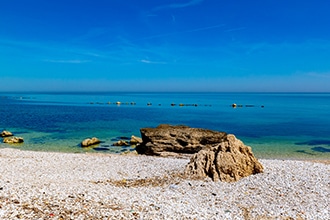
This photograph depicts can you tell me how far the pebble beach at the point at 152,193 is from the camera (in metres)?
10.4

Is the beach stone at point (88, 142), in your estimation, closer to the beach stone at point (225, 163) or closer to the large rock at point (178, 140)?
the large rock at point (178, 140)

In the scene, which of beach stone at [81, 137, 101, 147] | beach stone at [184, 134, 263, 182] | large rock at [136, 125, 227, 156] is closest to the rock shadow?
large rock at [136, 125, 227, 156]

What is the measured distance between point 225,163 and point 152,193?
523 cm

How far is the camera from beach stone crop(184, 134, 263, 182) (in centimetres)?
1589

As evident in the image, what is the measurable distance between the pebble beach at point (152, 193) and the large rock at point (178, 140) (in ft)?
17.6

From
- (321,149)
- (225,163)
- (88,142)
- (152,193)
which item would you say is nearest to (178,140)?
(225,163)

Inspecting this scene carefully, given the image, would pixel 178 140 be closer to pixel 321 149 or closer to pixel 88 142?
pixel 88 142

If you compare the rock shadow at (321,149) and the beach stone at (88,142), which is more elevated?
the beach stone at (88,142)

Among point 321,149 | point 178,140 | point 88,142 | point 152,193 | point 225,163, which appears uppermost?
point 225,163

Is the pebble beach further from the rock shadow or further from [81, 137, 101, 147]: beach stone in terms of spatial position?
the rock shadow

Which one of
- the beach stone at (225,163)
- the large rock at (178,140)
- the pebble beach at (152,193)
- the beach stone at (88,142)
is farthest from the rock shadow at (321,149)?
the beach stone at (88,142)

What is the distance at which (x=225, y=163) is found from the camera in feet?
52.9

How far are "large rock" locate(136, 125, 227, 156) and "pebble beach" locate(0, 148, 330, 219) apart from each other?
17.6 ft

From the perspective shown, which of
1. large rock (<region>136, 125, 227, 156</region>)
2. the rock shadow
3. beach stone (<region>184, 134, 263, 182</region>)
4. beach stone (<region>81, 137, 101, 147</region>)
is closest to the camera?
beach stone (<region>184, 134, 263, 182</region>)
